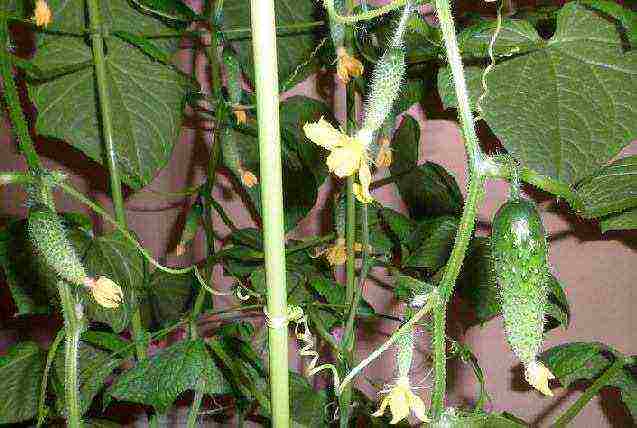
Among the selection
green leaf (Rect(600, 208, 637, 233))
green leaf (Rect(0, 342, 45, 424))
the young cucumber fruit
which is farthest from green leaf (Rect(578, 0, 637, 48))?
green leaf (Rect(0, 342, 45, 424))

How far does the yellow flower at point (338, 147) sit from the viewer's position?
0.87 ft

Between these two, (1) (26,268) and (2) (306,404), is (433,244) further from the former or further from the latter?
(1) (26,268)

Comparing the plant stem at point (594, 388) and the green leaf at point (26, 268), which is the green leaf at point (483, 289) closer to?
the plant stem at point (594, 388)

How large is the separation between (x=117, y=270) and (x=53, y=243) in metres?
0.25

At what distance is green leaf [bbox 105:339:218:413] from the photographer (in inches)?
17.6

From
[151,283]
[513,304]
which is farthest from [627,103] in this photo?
[151,283]

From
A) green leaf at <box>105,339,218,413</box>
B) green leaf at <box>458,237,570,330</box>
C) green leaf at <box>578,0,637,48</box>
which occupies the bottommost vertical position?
green leaf at <box>105,339,218,413</box>

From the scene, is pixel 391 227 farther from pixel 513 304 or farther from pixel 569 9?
pixel 513 304

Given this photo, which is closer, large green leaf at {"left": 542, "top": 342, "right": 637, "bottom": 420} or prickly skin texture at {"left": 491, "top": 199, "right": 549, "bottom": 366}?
prickly skin texture at {"left": 491, "top": 199, "right": 549, "bottom": 366}

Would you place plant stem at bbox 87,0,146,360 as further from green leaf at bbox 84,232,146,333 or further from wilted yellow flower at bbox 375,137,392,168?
wilted yellow flower at bbox 375,137,392,168

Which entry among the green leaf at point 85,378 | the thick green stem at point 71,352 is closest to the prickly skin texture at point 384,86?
the thick green stem at point 71,352

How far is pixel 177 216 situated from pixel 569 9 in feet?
1.75

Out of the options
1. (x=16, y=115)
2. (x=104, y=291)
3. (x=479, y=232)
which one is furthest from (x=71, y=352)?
(x=479, y=232)

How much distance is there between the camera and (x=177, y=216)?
80 centimetres
